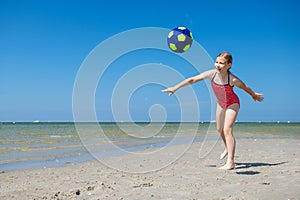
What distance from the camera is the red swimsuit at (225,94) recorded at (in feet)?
20.7

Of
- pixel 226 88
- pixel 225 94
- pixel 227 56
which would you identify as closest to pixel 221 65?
pixel 227 56

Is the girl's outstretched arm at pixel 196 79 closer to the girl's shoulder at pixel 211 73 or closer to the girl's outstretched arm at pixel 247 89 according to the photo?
the girl's shoulder at pixel 211 73

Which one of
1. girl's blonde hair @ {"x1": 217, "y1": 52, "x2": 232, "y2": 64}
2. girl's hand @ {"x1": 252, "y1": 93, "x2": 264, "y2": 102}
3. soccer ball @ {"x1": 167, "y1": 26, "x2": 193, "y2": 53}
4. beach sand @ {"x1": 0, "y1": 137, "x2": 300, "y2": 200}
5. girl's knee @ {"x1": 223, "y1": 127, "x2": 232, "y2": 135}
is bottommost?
beach sand @ {"x1": 0, "y1": 137, "x2": 300, "y2": 200}

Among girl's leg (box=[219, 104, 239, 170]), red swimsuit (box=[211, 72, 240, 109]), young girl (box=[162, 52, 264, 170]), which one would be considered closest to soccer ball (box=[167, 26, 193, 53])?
young girl (box=[162, 52, 264, 170])

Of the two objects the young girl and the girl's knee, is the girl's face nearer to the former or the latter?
the young girl

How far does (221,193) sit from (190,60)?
12.6 feet

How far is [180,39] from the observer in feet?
24.0

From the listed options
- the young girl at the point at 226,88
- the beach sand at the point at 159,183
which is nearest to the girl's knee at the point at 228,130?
the young girl at the point at 226,88

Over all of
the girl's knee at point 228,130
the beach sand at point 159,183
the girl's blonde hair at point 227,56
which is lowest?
the beach sand at point 159,183

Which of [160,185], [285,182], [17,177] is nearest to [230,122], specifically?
[285,182]

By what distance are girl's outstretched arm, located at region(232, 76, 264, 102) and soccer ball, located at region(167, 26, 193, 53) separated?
153cm

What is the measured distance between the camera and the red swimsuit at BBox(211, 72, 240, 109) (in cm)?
631

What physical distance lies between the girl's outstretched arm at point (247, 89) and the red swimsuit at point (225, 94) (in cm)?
14

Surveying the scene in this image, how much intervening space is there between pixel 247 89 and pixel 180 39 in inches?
74.6
